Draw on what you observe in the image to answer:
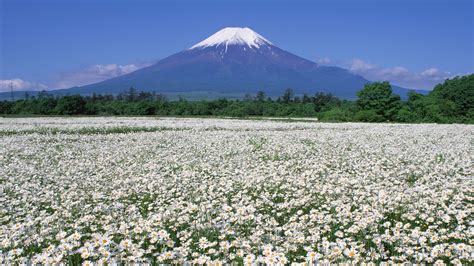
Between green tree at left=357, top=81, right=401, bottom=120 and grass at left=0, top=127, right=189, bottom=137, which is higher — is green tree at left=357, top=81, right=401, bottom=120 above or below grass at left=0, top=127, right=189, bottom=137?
above

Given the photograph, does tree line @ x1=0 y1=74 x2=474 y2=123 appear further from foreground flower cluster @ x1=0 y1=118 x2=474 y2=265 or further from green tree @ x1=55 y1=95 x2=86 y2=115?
foreground flower cluster @ x1=0 y1=118 x2=474 y2=265

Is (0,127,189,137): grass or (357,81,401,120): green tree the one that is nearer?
(0,127,189,137): grass

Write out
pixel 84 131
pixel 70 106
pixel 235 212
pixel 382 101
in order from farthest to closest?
1. pixel 70 106
2. pixel 382 101
3. pixel 84 131
4. pixel 235 212

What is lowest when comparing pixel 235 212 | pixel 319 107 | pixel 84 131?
pixel 84 131

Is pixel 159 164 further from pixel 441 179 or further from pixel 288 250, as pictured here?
pixel 288 250

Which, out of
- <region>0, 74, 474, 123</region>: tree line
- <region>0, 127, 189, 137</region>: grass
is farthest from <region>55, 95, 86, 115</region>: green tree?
<region>0, 127, 189, 137</region>: grass

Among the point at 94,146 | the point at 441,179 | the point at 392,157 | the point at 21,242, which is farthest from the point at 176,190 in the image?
the point at 94,146

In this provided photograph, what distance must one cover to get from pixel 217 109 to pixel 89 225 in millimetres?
79435

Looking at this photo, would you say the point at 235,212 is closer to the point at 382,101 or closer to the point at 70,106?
the point at 382,101

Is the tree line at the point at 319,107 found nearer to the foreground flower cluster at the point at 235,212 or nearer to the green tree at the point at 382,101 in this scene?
the green tree at the point at 382,101

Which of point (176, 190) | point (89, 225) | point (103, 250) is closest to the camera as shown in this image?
point (103, 250)

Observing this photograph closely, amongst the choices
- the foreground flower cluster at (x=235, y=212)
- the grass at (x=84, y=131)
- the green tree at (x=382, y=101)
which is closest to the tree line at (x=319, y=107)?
the green tree at (x=382, y=101)

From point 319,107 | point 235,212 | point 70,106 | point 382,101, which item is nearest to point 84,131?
point 235,212

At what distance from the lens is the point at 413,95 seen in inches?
3017
